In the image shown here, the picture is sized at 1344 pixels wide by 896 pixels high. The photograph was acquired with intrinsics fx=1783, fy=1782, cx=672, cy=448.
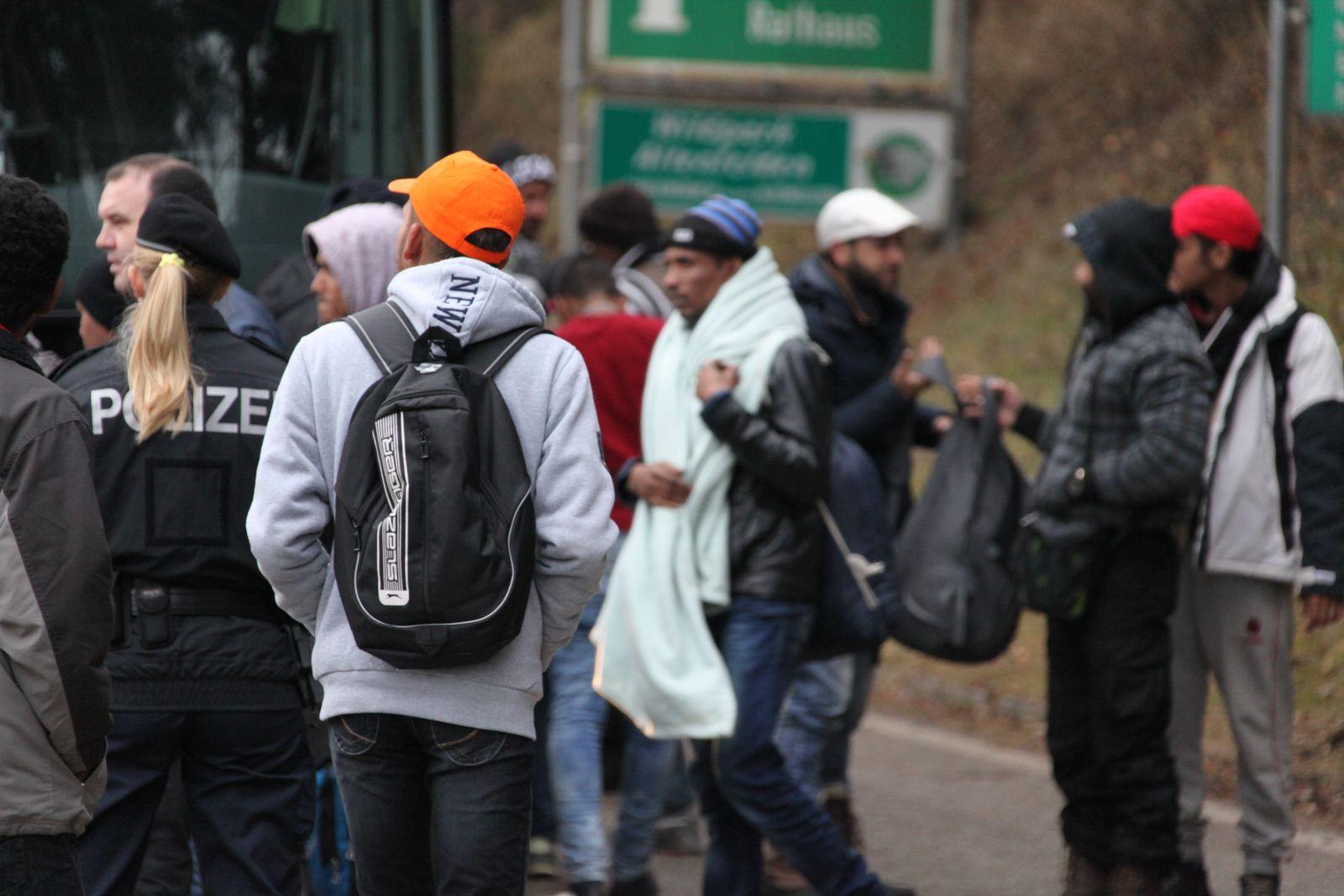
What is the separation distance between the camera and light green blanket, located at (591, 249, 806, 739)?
4.82 m

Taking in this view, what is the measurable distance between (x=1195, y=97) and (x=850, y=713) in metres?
10.4

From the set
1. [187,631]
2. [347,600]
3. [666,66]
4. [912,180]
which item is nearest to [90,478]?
[347,600]

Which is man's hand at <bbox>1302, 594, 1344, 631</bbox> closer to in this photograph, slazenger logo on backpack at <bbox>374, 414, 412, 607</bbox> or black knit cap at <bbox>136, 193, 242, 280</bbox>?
slazenger logo on backpack at <bbox>374, 414, 412, 607</bbox>

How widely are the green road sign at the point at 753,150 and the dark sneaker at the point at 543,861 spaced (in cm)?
555

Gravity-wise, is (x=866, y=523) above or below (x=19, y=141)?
below


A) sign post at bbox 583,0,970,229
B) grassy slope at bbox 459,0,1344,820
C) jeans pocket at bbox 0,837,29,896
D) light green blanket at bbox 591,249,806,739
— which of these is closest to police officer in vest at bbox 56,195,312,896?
jeans pocket at bbox 0,837,29,896

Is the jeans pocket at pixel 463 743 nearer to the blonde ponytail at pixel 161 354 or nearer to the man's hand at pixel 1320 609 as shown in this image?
the blonde ponytail at pixel 161 354

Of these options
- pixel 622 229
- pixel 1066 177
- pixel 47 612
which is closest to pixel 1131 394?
pixel 622 229

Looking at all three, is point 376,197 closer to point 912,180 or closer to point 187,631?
point 187,631

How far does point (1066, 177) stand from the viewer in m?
16.5

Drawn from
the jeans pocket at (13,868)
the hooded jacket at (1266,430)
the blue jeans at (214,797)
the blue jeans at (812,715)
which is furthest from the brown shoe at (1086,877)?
the jeans pocket at (13,868)

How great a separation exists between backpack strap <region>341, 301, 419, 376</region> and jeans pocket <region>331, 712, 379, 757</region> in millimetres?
625

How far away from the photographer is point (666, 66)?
36.9ft

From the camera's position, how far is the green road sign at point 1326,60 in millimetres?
6105
